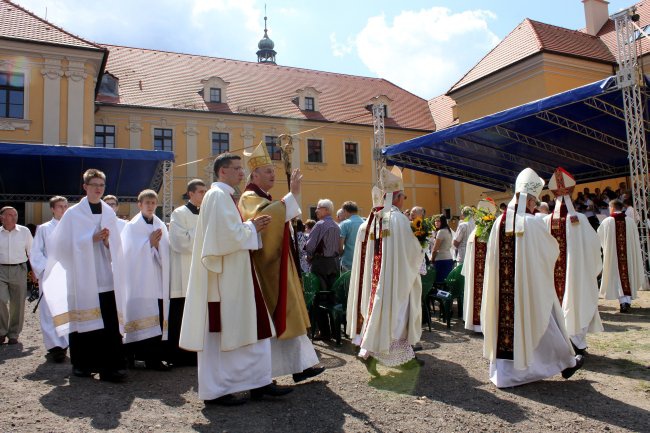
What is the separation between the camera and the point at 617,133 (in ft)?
43.4

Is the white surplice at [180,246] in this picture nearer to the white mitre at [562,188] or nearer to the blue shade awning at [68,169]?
the white mitre at [562,188]

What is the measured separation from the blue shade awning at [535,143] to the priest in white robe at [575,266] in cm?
480

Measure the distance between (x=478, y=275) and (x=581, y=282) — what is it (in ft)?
3.75

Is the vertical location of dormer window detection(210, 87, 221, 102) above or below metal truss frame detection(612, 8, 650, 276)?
above

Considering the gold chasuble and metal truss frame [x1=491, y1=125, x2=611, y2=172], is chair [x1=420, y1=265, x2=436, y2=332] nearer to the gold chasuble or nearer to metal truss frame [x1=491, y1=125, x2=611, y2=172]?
the gold chasuble

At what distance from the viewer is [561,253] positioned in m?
6.29

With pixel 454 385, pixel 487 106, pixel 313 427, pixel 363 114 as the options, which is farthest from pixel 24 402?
pixel 363 114

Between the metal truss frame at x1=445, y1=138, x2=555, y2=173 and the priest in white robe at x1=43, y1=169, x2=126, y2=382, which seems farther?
the metal truss frame at x1=445, y1=138, x2=555, y2=173

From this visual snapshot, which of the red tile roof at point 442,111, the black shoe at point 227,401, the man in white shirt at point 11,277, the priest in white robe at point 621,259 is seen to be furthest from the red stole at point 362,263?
the red tile roof at point 442,111

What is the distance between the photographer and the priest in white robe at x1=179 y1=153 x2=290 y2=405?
160 inches

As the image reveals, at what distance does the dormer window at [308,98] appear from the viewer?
30.6 metres

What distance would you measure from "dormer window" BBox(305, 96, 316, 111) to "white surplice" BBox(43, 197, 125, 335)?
86.6 ft

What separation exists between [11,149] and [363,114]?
Answer: 21.9 metres

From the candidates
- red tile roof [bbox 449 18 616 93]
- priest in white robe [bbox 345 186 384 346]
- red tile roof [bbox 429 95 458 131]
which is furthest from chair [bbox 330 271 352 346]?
red tile roof [bbox 429 95 458 131]
